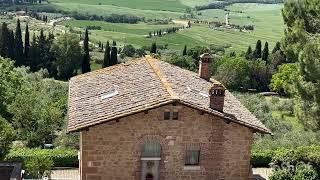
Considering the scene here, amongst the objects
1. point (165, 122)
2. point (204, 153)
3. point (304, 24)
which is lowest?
point (204, 153)

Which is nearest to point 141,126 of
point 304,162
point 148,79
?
point 148,79

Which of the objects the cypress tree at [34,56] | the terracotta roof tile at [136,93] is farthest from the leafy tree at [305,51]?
the cypress tree at [34,56]

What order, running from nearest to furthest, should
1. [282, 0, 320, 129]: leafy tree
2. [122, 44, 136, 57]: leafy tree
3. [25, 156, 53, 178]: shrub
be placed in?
[25, 156, 53, 178]: shrub
[282, 0, 320, 129]: leafy tree
[122, 44, 136, 57]: leafy tree

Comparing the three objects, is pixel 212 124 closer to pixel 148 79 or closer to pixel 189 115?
pixel 189 115

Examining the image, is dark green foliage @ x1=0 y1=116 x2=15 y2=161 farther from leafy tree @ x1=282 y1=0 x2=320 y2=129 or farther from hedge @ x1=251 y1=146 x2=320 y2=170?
leafy tree @ x1=282 y1=0 x2=320 y2=129

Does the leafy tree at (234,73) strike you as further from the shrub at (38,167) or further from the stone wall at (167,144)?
the stone wall at (167,144)

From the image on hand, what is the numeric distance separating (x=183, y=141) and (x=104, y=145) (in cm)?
355

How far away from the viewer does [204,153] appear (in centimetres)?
A: 2428

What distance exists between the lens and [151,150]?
939 inches

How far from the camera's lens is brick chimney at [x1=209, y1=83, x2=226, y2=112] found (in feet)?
78.2

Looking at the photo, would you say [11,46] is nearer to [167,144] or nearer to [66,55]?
[66,55]

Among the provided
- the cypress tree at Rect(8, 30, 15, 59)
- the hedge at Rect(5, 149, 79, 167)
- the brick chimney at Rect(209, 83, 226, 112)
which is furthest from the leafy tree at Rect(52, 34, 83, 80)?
the brick chimney at Rect(209, 83, 226, 112)

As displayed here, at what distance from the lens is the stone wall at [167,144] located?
76.4 ft

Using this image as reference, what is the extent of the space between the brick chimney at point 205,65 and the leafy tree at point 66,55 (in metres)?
67.7
